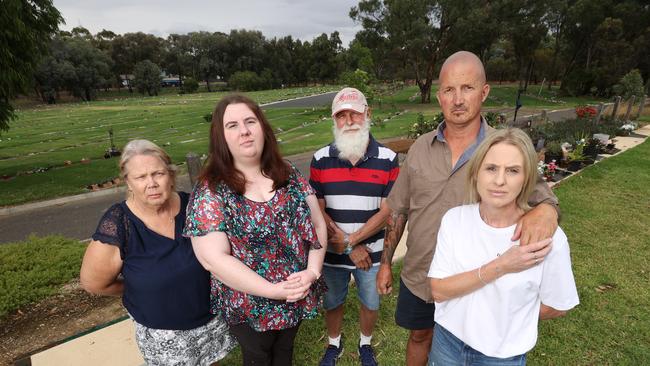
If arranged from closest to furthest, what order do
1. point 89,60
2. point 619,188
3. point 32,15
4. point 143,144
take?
1. point 143,144
2. point 619,188
3. point 32,15
4. point 89,60

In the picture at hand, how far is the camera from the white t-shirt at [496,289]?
1584mm

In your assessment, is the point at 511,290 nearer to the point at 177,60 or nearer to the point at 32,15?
the point at 32,15

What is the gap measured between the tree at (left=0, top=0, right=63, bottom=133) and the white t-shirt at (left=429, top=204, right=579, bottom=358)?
30.4ft

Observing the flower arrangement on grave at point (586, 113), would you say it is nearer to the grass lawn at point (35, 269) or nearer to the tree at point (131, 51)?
the grass lawn at point (35, 269)

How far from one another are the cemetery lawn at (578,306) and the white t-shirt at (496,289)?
1570 millimetres

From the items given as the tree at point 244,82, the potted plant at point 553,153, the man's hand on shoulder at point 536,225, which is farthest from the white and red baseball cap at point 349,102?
the tree at point 244,82

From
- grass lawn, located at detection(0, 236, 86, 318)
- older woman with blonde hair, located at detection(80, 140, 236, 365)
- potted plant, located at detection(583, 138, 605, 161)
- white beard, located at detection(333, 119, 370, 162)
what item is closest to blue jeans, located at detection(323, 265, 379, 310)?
white beard, located at detection(333, 119, 370, 162)

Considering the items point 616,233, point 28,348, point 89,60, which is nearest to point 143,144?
point 28,348

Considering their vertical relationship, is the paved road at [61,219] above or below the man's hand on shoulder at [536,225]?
below

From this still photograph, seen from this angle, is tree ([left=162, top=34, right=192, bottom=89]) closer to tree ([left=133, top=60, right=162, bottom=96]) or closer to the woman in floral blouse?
tree ([left=133, top=60, right=162, bottom=96])

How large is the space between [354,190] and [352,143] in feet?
1.21

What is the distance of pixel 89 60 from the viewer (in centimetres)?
5509

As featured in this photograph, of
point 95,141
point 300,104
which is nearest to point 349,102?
point 95,141

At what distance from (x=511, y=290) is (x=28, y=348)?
408 cm
